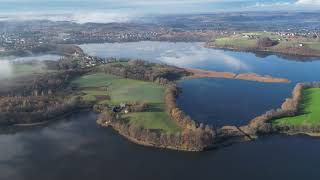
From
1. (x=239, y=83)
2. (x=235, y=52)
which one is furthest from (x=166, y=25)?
(x=239, y=83)

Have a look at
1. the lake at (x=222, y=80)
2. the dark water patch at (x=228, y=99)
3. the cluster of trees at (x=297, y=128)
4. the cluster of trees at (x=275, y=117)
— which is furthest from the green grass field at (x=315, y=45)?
the cluster of trees at (x=297, y=128)

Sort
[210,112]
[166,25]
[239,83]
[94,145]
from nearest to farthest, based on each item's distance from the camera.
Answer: [94,145], [210,112], [239,83], [166,25]

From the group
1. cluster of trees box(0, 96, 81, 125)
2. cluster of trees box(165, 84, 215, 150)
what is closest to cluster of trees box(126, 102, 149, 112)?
cluster of trees box(165, 84, 215, 150)

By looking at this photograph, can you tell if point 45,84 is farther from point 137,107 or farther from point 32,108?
point 137,107

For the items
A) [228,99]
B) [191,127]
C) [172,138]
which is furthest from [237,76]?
[172,138]

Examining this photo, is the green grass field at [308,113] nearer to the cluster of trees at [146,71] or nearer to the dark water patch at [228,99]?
the dark water patch at [228,99]

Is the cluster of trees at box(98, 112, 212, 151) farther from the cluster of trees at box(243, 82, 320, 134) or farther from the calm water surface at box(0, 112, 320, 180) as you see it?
the cluster of trees at box(243, 82, 320, 134)

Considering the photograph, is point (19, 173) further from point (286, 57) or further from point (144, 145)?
point (286, 57)
